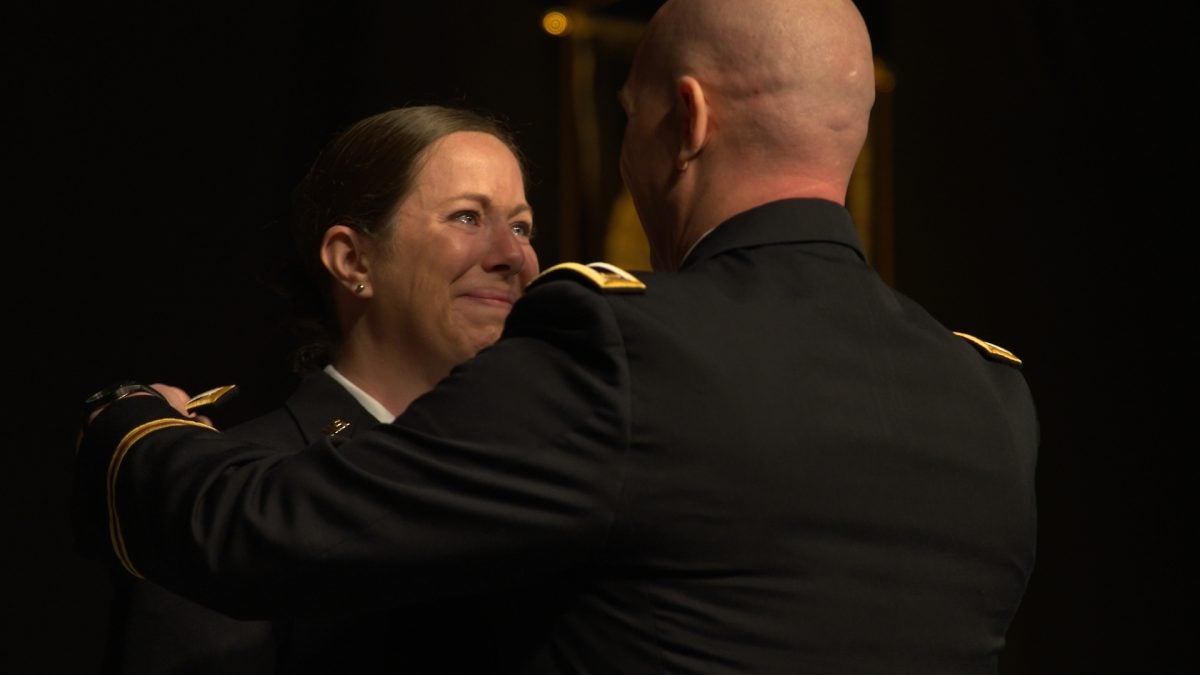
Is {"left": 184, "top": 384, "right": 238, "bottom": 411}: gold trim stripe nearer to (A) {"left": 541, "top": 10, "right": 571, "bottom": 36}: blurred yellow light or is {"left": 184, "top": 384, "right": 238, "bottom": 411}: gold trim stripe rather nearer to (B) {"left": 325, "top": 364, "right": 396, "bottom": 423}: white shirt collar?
(B) {"left": 325, "top": 364, "right": 396, "bottom": 423}: white shirt collar

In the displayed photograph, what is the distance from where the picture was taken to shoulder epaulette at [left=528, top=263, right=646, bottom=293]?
1084 mm

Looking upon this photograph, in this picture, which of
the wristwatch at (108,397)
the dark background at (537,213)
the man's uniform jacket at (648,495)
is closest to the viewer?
the man's uniform jacket at (648,495)

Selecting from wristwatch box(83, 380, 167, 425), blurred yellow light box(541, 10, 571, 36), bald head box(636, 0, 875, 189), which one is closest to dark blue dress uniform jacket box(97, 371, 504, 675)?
wristwatch box(83, 380, 167, 425)

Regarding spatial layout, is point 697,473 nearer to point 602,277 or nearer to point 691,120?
point 602,277

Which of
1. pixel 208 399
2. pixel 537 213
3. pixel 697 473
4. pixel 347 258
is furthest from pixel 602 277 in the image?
pixel 537 213

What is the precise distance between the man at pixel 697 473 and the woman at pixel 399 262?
1.74 ft

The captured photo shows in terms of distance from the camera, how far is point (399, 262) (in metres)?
1.83

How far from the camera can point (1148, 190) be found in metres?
2.54

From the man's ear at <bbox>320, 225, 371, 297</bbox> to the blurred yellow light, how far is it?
1.04 metres

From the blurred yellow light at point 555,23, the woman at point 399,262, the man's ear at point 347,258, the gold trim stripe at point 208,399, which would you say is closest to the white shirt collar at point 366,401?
the woman at point 399,262

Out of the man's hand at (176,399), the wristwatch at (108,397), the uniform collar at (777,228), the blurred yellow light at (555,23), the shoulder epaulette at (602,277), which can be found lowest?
the man's hand at (176,399)

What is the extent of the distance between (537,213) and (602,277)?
5.64 feet

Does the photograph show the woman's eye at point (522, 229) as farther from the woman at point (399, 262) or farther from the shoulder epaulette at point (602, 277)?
the shoulder epaulette at point (602, 277)

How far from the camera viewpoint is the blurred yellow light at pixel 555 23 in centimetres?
279
